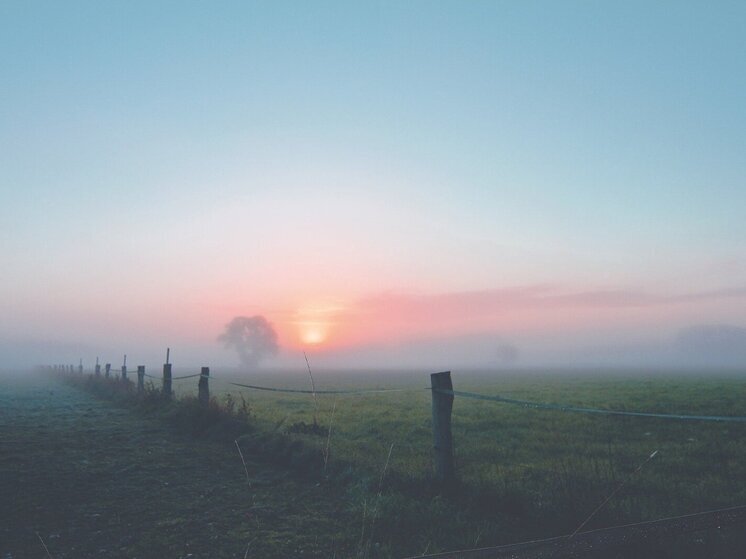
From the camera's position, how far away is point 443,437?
706 cm

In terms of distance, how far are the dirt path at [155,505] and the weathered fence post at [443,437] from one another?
56.2 inches

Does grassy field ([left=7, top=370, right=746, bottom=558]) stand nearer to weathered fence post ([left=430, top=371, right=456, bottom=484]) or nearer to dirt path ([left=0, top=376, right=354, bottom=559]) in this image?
dirt path ([left=0, top=376, right=354, bottom=559])

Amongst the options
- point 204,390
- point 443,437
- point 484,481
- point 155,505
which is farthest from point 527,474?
point 204,390

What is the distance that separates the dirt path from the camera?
519cm

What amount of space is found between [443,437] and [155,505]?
3913 millimetres

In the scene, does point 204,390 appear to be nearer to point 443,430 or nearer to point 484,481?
point 443,430

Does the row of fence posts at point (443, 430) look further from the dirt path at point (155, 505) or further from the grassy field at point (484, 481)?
the dirt path at point (155, 505)

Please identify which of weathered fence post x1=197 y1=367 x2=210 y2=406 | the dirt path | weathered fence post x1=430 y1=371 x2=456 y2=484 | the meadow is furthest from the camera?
weathered fence post x1=197 y1=367 x2=210 y2=406

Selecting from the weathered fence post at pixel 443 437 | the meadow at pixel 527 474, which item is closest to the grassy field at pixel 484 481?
the meadow at pixel 527 474

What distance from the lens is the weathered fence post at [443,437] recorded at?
22.9 ft

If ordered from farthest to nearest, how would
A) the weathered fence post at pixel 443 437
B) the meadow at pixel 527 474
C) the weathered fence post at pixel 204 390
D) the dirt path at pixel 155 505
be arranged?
the weathered fence post at pixel 204 390, the weathered fence post at pixel 443 437, the meadow at pixel 527 474, the dirt path at pixel 155 505

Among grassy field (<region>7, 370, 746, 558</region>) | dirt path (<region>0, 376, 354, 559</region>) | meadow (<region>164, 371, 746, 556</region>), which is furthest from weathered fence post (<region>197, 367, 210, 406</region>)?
meadow (<region>164, 371, 746, 556</region>)

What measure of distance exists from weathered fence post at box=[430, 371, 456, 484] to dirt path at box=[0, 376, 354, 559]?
1427mm

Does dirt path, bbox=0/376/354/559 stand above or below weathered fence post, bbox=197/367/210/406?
below
